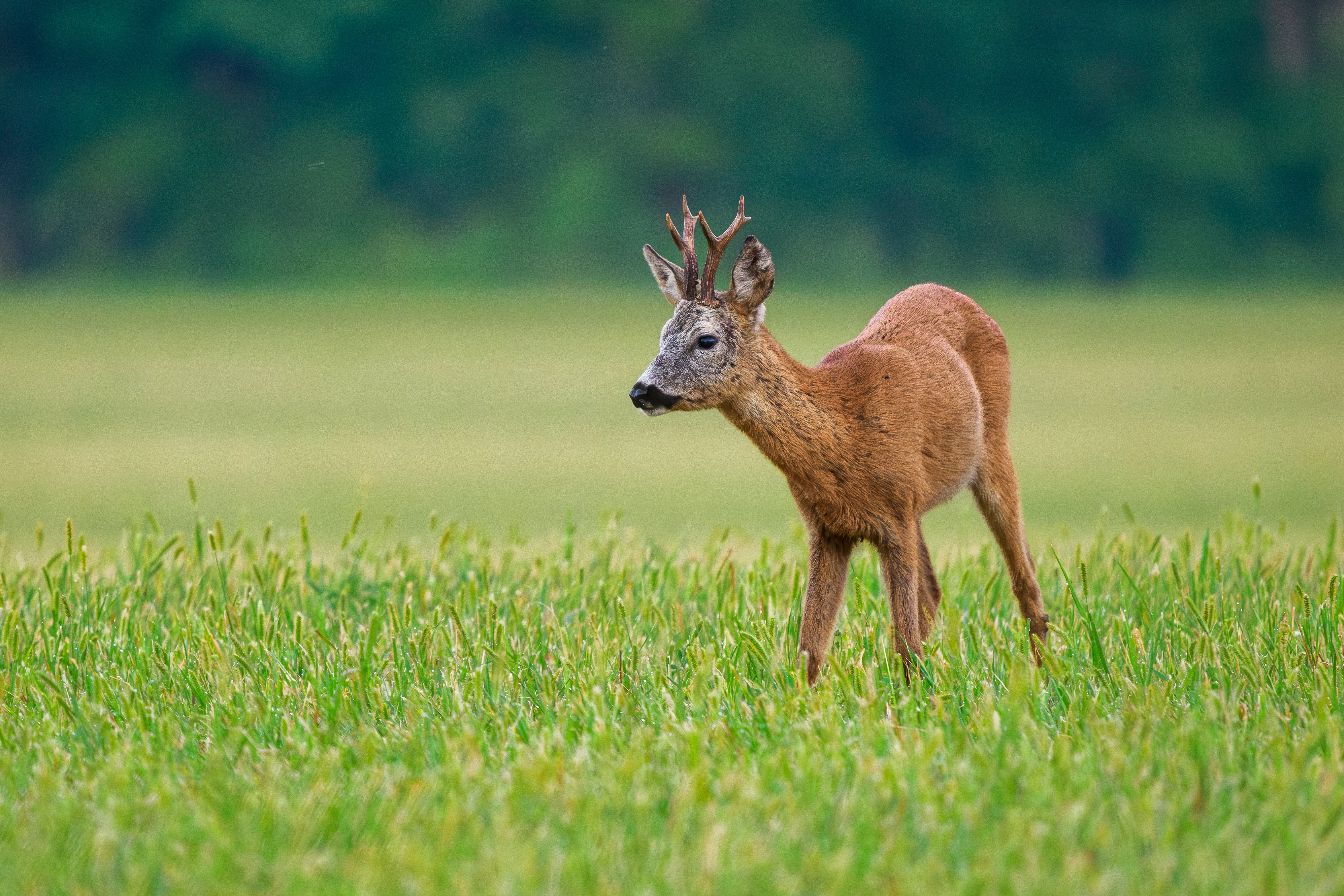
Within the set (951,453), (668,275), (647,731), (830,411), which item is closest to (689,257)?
(668,275)

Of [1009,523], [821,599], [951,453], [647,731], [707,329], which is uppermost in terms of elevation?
[707,329]

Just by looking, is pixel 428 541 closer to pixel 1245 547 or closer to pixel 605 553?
pixel 605 553

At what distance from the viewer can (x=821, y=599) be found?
14.3 ft

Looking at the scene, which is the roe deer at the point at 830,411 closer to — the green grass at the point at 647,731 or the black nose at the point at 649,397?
the black nose at the point at 649,397

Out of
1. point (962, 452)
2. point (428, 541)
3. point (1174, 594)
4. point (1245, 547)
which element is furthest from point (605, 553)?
point (1245, 547)

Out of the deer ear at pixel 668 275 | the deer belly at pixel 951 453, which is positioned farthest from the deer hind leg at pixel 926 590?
the deer ear at pixel 668 275

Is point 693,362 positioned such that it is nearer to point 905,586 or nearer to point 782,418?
point 782,418

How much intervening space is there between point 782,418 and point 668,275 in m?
0.58

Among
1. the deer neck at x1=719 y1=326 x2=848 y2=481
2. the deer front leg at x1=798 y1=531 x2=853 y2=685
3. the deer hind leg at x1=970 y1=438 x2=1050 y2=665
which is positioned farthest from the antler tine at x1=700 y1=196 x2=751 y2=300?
the deer hind leg at x1=970 y1=438 x2=1050 y2=665

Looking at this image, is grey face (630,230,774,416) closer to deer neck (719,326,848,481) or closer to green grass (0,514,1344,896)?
deer neck (719,326,848,481)

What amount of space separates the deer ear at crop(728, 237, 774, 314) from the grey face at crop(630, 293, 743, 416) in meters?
0.05

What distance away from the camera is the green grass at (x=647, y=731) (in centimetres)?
284

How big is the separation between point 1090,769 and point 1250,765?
0.42 m

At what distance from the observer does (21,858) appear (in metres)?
2.91
